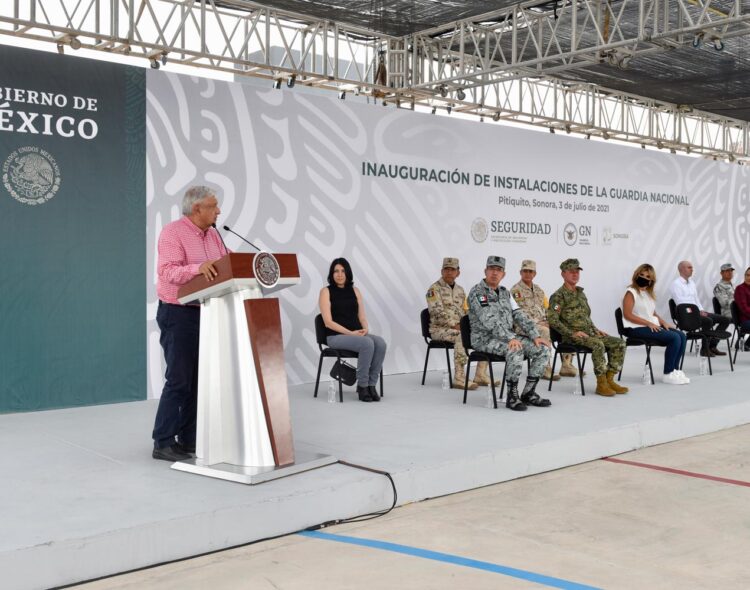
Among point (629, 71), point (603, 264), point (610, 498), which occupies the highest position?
point (629, 71)

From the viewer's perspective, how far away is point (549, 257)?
31.6ft

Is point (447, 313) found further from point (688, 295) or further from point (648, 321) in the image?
point (688, 295)

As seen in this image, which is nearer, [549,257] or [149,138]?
[149,138]

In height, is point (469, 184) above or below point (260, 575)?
above

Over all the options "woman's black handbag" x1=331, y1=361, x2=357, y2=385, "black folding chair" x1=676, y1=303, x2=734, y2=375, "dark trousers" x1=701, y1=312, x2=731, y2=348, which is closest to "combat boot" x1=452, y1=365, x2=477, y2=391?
"woman's black handbag" x1=331, y1=361, x2=357, y2=385

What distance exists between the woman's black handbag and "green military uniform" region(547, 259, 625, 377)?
181cm

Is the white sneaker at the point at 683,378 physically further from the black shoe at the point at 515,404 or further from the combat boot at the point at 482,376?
the black shoe at the point at 515,404

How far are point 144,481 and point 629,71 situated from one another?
10.5 meters

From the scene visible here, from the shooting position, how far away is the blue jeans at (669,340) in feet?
25.0

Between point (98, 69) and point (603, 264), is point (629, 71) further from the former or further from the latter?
point (98, 69)

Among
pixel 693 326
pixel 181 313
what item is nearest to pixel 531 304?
pixel 693 326

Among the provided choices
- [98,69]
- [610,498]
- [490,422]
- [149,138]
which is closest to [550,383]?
[490,422]

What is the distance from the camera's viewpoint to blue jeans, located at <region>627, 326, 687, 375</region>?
7609 millimetres

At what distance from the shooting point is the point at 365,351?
648cm
